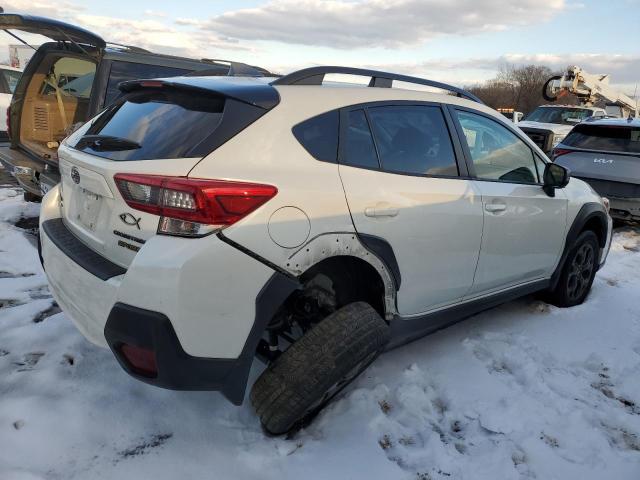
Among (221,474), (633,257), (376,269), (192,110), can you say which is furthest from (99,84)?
(633,257)

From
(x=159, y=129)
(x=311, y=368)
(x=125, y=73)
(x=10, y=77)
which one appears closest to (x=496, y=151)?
(x=311, y=368)

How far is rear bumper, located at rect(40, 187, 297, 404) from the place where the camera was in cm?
206

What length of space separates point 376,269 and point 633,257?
478cm

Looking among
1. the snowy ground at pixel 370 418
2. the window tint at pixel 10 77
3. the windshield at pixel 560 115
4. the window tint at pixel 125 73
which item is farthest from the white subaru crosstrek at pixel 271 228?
the windshield at pixel 560 115

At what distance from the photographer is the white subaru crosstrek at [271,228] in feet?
6.97

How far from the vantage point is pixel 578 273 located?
4434 mm

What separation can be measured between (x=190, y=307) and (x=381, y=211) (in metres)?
1.06

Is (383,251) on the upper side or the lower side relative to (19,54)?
upper

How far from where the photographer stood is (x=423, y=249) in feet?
9.50

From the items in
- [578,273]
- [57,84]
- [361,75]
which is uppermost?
[361,75]

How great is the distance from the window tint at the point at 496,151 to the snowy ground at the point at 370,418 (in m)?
1.13

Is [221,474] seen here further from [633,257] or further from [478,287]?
[633,257]

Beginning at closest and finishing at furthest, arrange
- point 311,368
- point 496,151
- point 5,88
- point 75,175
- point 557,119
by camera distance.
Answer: point 311,368 < point 75,175 < point 496,151 < point 5,88 < point 557,119

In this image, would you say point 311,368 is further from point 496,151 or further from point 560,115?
point 560,115
